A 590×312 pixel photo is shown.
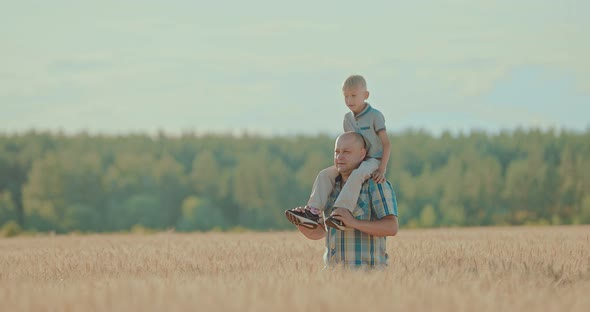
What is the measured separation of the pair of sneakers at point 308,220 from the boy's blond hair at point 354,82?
1.16 metres

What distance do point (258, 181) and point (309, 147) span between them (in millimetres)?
18403

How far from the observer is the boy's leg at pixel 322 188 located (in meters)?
7.97

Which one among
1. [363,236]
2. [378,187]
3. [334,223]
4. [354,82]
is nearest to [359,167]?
[378,187]

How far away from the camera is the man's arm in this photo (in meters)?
7.63

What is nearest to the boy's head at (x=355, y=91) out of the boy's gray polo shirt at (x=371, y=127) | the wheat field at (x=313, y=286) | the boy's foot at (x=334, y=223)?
the boy's gray polo shirt at (x=371, y=127)

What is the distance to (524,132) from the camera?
10744cm

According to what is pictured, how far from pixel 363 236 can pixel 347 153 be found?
77 centimetres

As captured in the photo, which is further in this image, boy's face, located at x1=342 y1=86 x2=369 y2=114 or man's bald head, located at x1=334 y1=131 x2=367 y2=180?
boy's face, located at x1=342 y1=86 x2=369 y2=114

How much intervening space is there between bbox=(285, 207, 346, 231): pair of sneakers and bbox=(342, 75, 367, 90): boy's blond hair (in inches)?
45.7

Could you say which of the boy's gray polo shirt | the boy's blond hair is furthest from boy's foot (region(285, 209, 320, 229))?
the boy's blond hair

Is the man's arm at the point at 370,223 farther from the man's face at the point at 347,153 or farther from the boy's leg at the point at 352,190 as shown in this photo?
the man's face at the point at 347,153

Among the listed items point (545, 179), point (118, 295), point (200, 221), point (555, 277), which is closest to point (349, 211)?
point (555, 277)

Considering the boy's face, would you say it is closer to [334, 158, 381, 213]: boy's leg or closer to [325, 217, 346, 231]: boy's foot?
[334, 158, 381, 213]: boy's leg

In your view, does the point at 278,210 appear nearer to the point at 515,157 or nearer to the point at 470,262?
the point at 515,157
